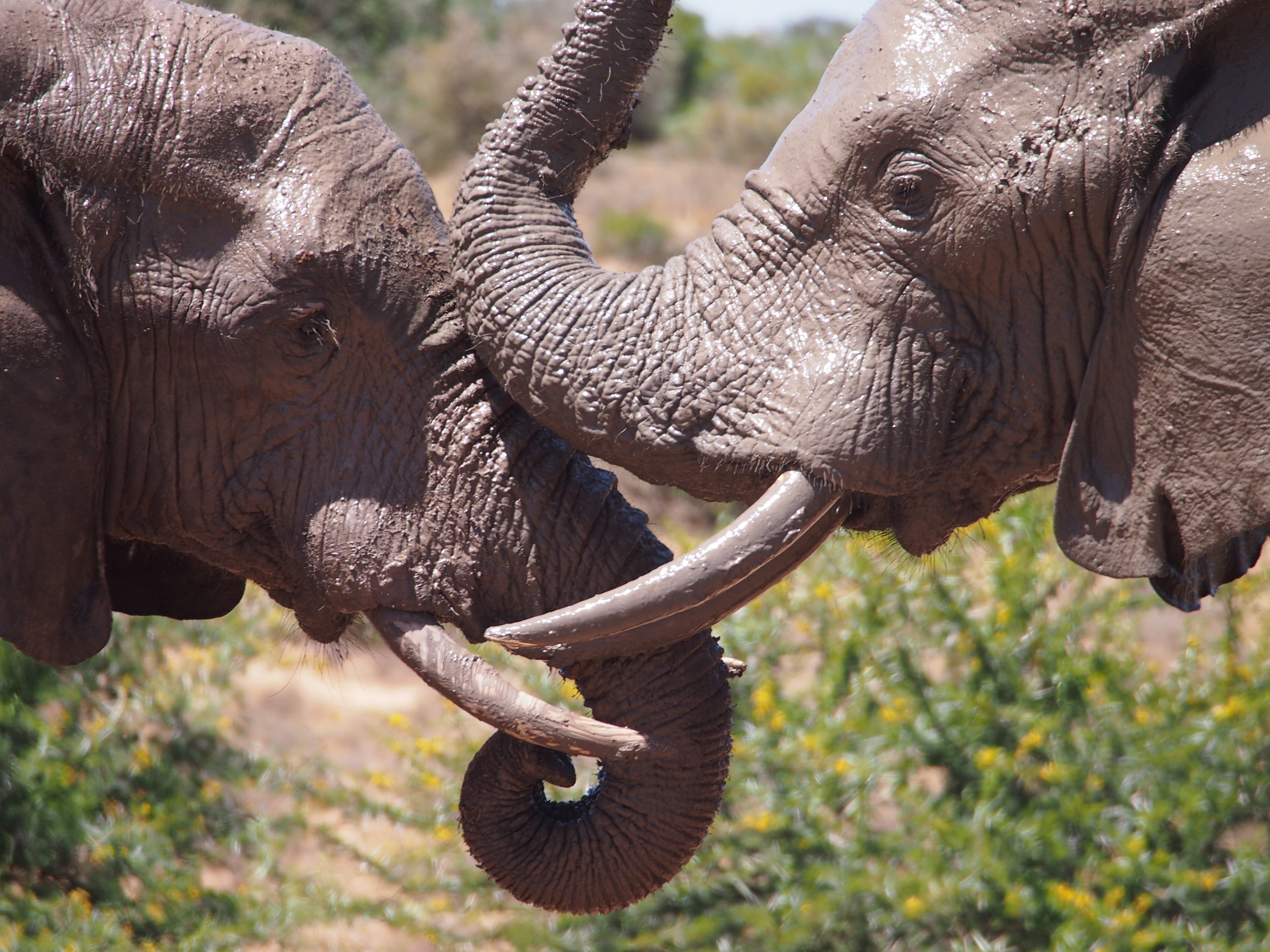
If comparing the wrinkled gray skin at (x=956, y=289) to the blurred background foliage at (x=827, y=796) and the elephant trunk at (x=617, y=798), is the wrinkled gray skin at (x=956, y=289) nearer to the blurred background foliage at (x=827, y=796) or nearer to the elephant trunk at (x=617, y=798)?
the elephant trunk at (x=617, y=798)

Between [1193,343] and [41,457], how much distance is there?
83.0 inches

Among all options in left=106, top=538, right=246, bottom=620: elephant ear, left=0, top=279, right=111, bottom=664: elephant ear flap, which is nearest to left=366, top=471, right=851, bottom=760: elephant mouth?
left=0, top=279, right=111, bottom=664: elephant ear flap

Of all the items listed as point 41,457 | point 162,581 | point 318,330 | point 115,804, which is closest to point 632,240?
point 115,804

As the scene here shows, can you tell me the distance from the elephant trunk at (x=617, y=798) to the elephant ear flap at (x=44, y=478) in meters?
0.88

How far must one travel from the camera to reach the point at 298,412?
2.66 meters

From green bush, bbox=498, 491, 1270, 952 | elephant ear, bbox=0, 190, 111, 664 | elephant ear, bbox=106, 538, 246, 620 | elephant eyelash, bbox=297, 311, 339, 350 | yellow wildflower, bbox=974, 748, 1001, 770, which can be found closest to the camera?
elephant ear, bbox=0, 190, 111, 664

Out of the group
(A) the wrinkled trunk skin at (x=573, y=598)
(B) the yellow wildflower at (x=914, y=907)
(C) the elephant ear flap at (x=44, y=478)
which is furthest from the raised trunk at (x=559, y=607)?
(B) the yellow wildflower at (x=914, y=907)

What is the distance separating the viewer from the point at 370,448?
265 cm

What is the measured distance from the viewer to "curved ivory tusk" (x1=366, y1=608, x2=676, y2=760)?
2.54 meters

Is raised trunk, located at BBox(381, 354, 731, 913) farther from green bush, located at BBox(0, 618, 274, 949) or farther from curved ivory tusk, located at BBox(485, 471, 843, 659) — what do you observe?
green bush, located at BBox(0, 618, 274, 949)

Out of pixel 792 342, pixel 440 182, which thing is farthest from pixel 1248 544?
pixel 440 182

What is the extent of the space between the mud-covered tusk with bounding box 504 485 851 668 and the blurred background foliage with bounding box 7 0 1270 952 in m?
1.20

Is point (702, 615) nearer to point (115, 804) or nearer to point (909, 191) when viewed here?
point (909, 191)

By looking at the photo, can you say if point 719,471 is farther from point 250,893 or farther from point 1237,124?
point 250,893
